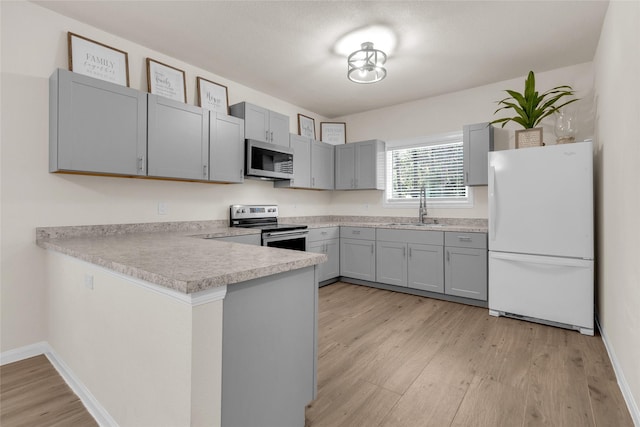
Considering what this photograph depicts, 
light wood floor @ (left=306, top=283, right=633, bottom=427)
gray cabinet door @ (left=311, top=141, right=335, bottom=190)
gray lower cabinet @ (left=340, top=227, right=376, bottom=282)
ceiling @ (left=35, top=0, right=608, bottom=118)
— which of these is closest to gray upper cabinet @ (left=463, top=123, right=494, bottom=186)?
ceiling @ (left=35, top=0, right=608, bottom=118)

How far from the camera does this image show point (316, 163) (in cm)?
459

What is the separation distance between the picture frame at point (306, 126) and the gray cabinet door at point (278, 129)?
2.28 feet

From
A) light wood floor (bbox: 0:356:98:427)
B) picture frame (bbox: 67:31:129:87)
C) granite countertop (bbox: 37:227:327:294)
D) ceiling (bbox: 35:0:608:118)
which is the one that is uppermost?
ceiling (bbox: 35:0:608:118)

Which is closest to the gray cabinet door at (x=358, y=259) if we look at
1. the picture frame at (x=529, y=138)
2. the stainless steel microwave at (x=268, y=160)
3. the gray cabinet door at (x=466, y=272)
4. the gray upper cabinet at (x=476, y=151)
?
the gray cabinet door at (x=466, y=272)

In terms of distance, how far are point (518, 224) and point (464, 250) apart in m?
0.65

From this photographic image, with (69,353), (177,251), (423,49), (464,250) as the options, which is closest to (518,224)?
(464,250)

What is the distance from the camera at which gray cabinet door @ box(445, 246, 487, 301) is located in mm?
3379

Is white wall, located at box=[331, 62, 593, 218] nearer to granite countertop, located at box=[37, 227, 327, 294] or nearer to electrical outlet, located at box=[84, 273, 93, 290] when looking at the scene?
granite countertop, located at box=[37, 227, 327, 294]

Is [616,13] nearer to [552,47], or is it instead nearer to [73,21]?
[552,47]

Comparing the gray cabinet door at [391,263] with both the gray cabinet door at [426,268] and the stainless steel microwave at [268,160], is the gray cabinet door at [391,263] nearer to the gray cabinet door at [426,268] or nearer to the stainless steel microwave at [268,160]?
the gray cabinet door at [426,268]

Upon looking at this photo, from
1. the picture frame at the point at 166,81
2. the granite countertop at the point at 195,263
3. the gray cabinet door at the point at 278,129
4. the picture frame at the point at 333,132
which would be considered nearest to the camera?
the granite countertop at the point at 195,263

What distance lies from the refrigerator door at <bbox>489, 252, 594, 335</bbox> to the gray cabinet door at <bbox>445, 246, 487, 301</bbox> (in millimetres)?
197

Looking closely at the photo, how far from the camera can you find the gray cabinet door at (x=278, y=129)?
384cm

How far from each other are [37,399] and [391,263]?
340 centimetres
